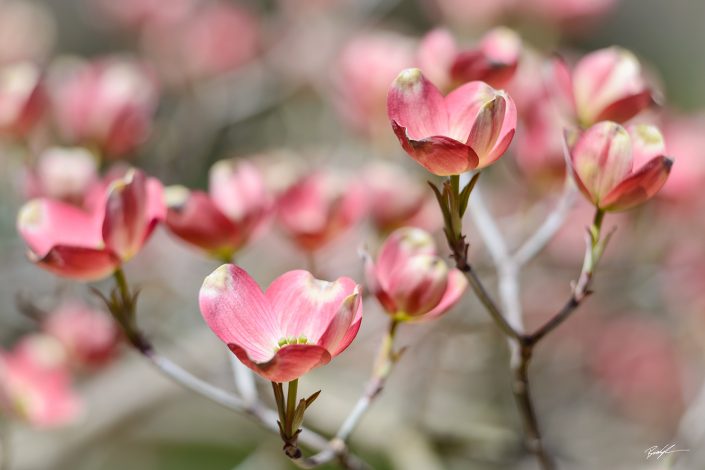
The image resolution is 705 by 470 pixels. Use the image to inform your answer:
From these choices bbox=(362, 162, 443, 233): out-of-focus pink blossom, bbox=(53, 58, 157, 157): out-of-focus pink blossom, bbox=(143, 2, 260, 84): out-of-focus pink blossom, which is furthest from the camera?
bbox=(143, 2, 260, 84): out-of-focus pink blossom

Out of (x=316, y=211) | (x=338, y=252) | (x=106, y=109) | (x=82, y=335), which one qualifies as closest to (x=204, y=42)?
(x=338, y=252)

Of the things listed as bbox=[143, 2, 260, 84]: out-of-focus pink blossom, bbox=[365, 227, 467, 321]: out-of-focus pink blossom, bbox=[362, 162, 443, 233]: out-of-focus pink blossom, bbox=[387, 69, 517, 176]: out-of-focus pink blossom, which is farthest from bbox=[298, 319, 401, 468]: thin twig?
bbox=[143, 2, 260, 84]: out-of-focus pink blossom

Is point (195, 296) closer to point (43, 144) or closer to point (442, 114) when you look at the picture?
point (43, 144)

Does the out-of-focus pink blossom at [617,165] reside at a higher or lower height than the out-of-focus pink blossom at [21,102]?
higher

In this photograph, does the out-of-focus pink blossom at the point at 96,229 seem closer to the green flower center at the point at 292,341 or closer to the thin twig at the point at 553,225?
the green flower center at the point at 292,341

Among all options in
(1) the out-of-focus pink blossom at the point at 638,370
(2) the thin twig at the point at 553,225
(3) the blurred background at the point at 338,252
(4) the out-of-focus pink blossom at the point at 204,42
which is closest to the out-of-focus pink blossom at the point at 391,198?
(3) the blurred background at the point at 338,252

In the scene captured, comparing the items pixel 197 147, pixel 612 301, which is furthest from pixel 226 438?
pixel 612 301

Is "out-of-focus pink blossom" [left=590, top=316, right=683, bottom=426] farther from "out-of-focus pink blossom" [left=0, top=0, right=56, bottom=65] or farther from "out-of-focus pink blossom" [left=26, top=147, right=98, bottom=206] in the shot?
"out-of-focus pink blossom" [left=0, top=0, right=56, bottom=65]
